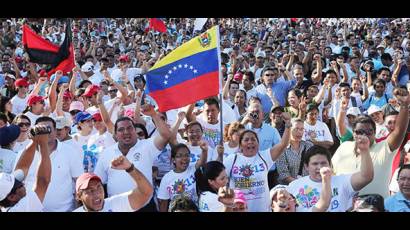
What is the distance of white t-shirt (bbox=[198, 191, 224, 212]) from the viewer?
431 centimetres

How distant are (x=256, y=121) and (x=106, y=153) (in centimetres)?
165

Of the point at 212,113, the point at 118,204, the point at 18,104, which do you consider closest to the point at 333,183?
the point at 118,204

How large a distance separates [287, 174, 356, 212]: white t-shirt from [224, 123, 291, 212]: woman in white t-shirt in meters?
0.40

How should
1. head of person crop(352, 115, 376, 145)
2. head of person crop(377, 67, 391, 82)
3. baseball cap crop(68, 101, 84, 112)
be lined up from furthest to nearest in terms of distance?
head of person crop(377, 67, 391, 82)
baseball cap crop(68, 101, 84, 112)
head of person crop(352, 115, 376, 145)

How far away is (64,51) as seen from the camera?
28.1 feet

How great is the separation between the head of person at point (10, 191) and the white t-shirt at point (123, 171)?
1168mm

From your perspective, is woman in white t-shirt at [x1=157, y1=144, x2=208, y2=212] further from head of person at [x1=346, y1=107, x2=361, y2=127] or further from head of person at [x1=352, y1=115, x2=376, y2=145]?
head of person at [x1=346, y1=107, x2=361, y2=127]

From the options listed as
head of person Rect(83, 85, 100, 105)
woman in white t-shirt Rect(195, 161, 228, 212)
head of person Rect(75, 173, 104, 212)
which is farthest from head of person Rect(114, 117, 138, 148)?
head of person Rect(83, 85, 100, 105)

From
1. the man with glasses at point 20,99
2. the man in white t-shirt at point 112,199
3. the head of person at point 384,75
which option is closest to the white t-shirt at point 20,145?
the man in white t-shirt at point 112,199

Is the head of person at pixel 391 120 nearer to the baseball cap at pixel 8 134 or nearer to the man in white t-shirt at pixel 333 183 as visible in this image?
the man in white t-shirt at pixel 333 183

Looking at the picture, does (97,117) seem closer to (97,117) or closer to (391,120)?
(97,117)

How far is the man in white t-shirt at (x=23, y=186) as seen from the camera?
378 centimetres
